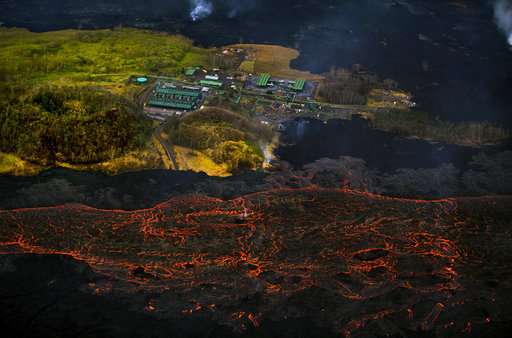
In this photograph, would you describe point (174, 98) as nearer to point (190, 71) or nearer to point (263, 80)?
point (190, 71)

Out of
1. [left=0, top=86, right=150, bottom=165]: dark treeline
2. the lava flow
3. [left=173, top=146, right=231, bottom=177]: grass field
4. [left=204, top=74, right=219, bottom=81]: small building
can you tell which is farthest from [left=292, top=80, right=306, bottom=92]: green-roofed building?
the lava flow

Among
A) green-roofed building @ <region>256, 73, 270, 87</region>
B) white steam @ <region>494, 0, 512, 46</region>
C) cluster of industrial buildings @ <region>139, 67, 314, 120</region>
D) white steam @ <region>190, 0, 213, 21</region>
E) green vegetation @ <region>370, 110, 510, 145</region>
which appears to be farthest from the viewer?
white steam @ <region>190, 0, 213, 21</region>

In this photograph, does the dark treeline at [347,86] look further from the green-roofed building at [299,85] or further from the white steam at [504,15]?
the white steam at [504,15]

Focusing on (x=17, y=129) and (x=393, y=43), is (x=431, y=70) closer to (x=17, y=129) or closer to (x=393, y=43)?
(x=393, y=43)

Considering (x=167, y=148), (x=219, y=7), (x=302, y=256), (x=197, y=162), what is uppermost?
(x=219, y=7)

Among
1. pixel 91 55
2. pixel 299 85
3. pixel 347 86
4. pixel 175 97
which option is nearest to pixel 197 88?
pixel 175 97

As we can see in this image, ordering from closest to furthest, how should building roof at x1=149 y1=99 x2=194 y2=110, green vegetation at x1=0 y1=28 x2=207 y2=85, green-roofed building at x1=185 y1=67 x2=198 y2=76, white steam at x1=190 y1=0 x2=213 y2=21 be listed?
building roof at x1=149 y1=99 x2=194 y2=110, green vegetation at x1=0 y1=28 x2=207 y2=85, green-roofed building at x1=185 y1=67 x2=198 y2=76, white steam at x1=190 y1=0 x2=213 y2=21

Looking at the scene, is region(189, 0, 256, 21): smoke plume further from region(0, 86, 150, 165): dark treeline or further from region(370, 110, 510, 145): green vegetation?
region(370, 110, 510, 145): green vegetation
